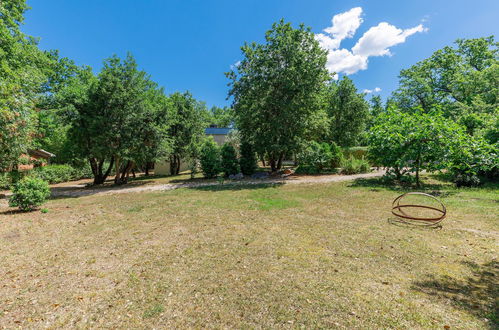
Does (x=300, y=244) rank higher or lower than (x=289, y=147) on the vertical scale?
lower

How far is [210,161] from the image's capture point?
55.6 ft

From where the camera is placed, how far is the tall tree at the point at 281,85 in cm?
1507

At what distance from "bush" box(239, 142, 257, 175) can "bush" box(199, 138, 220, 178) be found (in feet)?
6.71

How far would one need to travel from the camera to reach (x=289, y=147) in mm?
15844

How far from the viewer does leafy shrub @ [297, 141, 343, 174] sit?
669 inches

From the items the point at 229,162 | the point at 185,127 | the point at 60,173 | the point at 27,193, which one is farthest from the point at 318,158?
the point at 60,173

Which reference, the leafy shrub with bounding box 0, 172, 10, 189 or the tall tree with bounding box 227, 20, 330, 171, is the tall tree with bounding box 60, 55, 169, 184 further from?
the tall tree with bounding box 227, 20, 330, 171

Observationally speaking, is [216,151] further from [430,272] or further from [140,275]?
[430,272]

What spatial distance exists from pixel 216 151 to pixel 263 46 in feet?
29.0

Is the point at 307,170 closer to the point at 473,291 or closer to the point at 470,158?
→ the point at 470,158

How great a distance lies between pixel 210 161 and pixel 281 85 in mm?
7978

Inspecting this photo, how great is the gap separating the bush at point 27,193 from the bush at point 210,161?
9963 mm

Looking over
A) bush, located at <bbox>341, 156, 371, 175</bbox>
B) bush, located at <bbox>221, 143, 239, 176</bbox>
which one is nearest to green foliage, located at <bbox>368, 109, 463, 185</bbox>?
bush, located at <bbox>341, 156, 371, 175</bbox>

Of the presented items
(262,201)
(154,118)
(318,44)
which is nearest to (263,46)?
(318,44)
